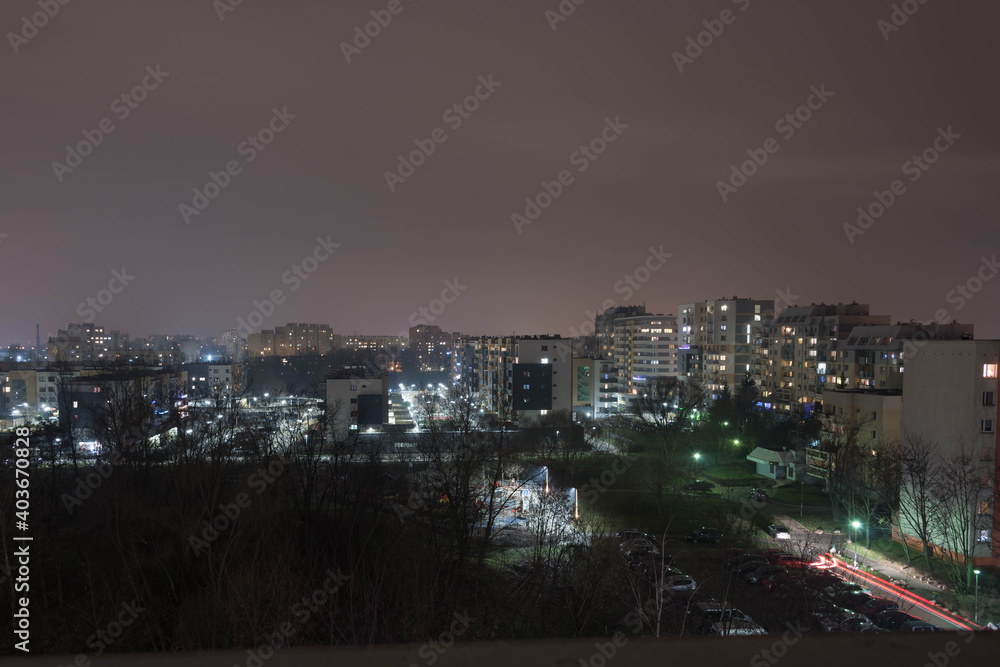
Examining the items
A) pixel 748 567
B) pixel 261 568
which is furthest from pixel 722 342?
pixel 261 568

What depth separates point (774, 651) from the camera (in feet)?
2.98

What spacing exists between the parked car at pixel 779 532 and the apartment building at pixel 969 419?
173 cm

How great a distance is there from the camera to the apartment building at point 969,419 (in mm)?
8219

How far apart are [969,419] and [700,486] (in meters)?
5.12

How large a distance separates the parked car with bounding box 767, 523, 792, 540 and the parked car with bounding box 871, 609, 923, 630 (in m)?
2.79

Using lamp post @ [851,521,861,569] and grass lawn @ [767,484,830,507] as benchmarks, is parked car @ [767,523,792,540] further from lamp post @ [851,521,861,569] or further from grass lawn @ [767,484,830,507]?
grass lawn @ [767,484,830,507]

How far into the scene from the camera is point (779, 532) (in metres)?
9.44

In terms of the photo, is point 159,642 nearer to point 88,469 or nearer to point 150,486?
point 150,486

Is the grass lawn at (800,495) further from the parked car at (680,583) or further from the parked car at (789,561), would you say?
the parked car at (680,583)

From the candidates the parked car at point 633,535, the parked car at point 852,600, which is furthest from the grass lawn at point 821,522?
the parked car at point 633,535

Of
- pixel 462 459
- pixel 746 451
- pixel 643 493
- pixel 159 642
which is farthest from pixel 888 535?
pixel 159 642

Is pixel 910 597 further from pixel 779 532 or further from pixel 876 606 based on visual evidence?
pixel 779 532

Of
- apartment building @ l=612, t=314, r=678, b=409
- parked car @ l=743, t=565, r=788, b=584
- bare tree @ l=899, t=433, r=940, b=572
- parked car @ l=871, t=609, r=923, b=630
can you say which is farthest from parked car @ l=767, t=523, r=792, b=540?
apartment building @ l=612, t=314, r=678, b=409

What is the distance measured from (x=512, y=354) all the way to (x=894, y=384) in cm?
1170
